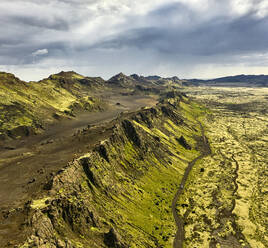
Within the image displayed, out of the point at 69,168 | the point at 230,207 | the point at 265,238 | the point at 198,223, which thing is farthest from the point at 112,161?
the point at 265,238

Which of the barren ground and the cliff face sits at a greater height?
the cliff face

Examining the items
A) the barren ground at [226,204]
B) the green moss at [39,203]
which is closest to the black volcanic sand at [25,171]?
the green moss at [39,203]

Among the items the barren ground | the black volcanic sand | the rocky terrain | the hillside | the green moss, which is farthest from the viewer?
the barren ground

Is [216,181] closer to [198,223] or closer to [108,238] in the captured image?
[198,223]

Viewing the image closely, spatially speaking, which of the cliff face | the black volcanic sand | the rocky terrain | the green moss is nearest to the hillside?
the cliff face

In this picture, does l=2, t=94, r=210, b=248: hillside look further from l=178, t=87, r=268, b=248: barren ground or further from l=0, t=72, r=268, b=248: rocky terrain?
l=178, t=87, r=268, b=248: barren ground

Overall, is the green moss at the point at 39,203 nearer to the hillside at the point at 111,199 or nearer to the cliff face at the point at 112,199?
the cliff face at the point at 112,199

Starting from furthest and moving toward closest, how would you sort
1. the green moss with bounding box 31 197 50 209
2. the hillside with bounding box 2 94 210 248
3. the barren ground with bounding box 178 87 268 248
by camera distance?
the barren ground with bounding box 178 87 268 248
the green moss with bounding box 31 197 50 209
the hillside with bounding box 2 94 210 248

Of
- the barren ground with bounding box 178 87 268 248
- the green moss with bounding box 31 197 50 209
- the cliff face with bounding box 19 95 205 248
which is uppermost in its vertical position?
the green moss with bounding box 31 197 50 209

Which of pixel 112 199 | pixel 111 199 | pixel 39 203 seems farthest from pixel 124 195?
pixel 39 203
